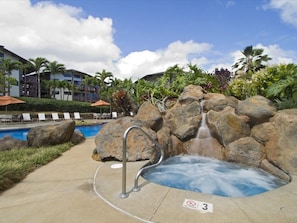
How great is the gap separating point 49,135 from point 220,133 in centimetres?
610

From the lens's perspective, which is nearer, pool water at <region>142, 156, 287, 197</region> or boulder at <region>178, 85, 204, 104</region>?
pool water at <region>142, 156, 287, 197</region>

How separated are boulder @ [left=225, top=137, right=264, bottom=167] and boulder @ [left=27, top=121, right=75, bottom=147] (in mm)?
5919

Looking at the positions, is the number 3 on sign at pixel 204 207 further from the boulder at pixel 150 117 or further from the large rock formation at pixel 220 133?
the boulder at pixel 150 117

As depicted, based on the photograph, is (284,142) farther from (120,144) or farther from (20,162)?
(20,162)

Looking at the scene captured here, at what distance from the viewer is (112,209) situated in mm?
2693

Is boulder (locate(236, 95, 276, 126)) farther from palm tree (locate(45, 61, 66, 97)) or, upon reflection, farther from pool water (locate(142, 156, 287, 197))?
palm tree (locate(45, 61, 66, 97))

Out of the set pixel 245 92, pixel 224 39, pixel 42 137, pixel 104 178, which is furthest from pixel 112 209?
pixel 224 39

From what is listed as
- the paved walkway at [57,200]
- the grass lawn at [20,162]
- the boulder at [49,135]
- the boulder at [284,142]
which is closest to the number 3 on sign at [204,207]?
the paved walkway at [57,200]

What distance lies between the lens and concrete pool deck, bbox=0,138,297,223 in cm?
245

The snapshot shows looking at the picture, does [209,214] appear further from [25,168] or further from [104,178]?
[25,168]

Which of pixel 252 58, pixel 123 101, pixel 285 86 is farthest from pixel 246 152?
pixel 252 58

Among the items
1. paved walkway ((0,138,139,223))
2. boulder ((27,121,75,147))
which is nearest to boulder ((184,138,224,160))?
paved walkway ((0,138,139,223))

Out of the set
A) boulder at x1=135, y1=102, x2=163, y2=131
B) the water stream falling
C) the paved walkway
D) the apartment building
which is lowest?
the water stream falling

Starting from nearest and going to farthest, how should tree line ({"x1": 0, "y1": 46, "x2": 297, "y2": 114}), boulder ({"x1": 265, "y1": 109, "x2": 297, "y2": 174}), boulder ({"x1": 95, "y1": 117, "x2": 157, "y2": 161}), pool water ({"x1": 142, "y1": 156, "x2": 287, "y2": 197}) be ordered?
pool water ({"x1": 142, "y1": 156, "x2": 287, "y2": 197}), boulder ({"x1": 265, "y1": 109, "x2": 297, "y2": 174}), boulder ({"x1": 95, "y1": 117, "x2": 157, "y2": 161}), tree line ({"x1": 0, "y1": 46, "x2": 297, "y2": 114})
